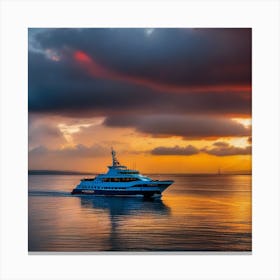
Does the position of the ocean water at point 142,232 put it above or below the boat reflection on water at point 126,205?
below

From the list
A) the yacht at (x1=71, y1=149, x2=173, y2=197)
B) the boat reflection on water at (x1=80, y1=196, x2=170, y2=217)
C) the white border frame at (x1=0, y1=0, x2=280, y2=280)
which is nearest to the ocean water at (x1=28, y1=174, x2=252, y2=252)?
the white border frame at (x1=0, y1=0, x2=280, y2=280)

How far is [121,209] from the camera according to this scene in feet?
40.6

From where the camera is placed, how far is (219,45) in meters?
9.17

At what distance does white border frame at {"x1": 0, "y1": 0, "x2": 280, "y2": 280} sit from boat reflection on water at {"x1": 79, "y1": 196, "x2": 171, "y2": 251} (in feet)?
1.52

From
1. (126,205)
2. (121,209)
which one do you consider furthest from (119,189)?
(121,209)

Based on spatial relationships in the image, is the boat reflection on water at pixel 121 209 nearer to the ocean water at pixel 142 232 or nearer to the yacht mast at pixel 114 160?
the ocean water at pixel 142 232
